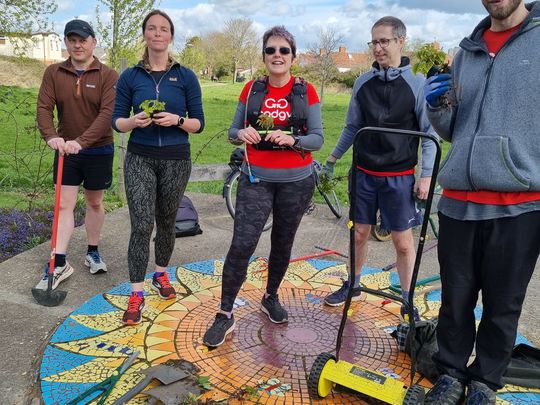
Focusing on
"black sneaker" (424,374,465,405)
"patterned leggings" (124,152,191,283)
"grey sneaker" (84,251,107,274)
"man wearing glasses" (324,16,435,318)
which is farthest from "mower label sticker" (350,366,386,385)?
"grey sneaker" (84,251,107,274)

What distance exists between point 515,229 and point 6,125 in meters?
14.6

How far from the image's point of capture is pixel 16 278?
14.3 feet

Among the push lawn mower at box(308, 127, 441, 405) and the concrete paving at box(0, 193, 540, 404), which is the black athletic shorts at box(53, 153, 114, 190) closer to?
the concrete paving at box(0, 193, 540, 404)

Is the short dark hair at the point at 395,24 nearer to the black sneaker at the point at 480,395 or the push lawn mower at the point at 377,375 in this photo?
the push lawn mower at the point at 377,375

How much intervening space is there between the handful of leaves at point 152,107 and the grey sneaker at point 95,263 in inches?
69.9

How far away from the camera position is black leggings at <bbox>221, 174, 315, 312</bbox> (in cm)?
321

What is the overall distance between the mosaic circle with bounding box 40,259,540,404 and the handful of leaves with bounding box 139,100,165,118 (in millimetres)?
1457

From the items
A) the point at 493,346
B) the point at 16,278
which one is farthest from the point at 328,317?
the point at 16,278

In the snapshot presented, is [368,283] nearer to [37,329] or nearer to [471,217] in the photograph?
[471,217]

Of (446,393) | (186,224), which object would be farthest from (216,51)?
(446,393)

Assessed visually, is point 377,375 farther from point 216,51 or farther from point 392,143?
point 216,51

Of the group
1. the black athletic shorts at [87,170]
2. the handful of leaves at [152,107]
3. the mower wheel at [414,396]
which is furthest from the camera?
the black athletic shorts at [87,170]

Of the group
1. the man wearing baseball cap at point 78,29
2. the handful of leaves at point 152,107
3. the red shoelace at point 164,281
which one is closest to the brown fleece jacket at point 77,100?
the man wearing baseball cap at point 78,29

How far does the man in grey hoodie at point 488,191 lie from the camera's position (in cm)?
232
